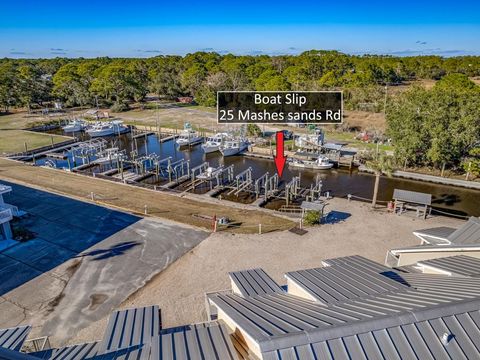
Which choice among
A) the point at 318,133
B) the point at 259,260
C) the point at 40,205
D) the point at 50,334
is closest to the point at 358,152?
the point at 318,133

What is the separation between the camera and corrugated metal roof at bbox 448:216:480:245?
13275 millimetres

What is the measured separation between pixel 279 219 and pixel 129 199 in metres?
11.9

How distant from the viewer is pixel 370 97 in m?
61.1

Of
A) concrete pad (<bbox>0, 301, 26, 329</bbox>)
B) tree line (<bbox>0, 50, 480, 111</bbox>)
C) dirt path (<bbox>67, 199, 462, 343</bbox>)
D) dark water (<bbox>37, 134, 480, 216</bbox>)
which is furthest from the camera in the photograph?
tree line (<bbox>0, 50, 480, 111</bbox>)

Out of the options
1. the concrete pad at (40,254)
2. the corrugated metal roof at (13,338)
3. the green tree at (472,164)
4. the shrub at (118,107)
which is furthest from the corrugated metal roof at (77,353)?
the shrub at (118,107)

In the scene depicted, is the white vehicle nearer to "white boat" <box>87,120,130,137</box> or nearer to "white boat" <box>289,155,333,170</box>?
"white boat" <box>87,120,130,137</box>

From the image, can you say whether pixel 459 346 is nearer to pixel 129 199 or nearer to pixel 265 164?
pixel 129 199

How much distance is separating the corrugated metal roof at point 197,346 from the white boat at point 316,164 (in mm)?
30682

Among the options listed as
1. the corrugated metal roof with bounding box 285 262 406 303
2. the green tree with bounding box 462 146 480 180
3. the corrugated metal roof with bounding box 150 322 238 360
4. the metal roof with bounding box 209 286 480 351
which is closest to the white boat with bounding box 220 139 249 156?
the green tree with bounding box 462 146 480 180

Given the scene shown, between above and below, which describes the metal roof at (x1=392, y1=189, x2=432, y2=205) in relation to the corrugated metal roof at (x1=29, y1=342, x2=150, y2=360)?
below

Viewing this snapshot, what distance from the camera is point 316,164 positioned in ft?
119

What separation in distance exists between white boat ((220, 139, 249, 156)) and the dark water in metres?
0.73

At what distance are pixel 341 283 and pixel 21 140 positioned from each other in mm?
50221

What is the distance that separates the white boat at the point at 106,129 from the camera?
5034cm
